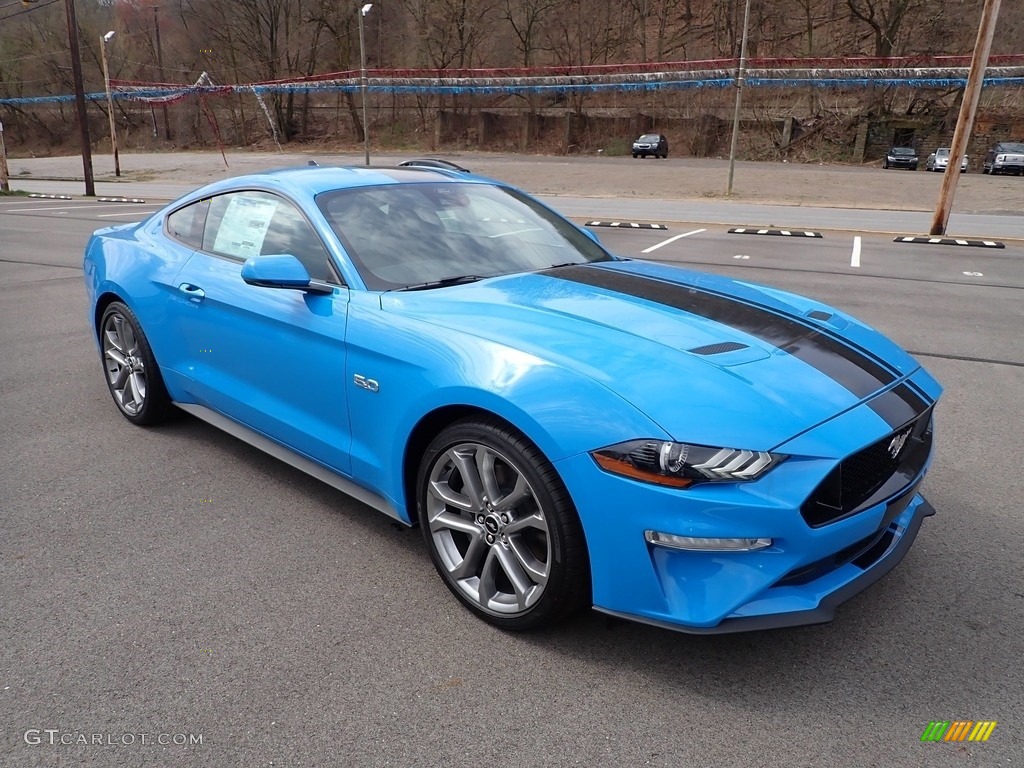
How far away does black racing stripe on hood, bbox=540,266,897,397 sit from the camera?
268cm

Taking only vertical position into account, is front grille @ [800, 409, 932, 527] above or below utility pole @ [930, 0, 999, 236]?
below

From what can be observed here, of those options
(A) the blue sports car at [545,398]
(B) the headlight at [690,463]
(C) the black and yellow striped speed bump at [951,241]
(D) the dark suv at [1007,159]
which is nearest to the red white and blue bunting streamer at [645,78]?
(D) the dark suv at [1007,159]

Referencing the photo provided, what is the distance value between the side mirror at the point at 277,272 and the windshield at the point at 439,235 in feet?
0.83

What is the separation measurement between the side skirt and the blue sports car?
0.01 metres

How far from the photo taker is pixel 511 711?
2320mm

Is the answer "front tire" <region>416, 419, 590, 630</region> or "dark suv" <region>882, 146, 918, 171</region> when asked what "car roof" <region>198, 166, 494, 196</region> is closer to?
"front tire" <region>416, 419, 590, 630</region>

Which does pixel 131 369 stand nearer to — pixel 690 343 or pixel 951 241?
pixel 690 343

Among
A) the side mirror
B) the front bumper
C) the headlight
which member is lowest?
the front bumper

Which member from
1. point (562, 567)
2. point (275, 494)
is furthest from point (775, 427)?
point (275, 494)

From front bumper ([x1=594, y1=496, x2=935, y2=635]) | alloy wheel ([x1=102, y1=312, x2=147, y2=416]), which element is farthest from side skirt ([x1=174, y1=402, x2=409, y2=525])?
front bumper ([x1=594, y1=496, x2=935, y2=635])

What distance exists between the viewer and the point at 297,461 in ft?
11.4

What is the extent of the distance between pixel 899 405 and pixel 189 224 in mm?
3714

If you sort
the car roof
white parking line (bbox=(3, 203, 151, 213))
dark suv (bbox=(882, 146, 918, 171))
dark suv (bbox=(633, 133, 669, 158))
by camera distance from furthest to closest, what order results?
1. dark suv (bbox=(633, 133, 669, 158))
2. dark suv (bbox=(882, 146, 918, 171))
3. white parking line (bbox=(3, 203, 151, 213))
4. the car roof

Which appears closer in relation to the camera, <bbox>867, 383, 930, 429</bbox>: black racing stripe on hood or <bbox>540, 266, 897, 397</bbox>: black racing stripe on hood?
<bbox>867, 383, 930, 429</bbox>: black racing stripe on hood
